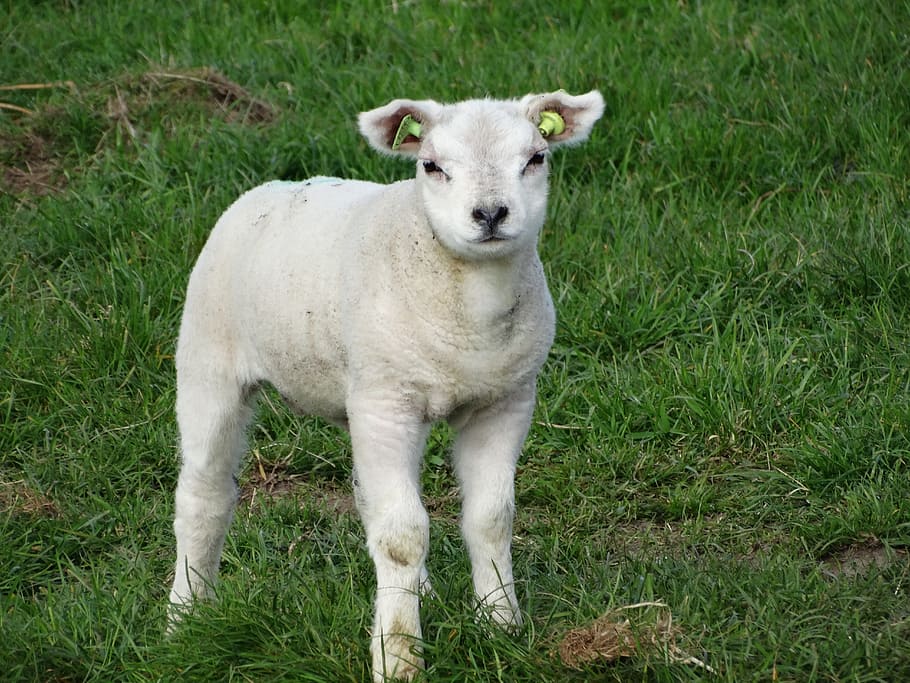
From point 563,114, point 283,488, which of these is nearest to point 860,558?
point 563,114

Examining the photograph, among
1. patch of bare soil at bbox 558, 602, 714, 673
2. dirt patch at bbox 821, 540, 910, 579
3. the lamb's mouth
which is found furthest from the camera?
dirt patch at bbox 821, 540, 910, 579

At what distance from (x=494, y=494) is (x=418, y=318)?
56 centimetres

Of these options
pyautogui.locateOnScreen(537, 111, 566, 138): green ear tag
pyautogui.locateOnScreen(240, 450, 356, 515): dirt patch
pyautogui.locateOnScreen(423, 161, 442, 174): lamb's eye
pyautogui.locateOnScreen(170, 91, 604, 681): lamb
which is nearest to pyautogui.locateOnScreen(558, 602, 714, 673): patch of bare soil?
pyautogui.locateOnScreen(170, 91, 604, 681): lamb

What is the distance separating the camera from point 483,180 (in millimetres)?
4031

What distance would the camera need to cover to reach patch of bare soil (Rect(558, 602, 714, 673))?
3.88 meters

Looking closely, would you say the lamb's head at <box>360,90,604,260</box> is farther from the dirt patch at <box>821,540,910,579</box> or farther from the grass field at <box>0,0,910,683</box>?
the dirt patch at <box>821,540,910,579</box>

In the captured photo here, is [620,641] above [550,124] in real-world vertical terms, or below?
below

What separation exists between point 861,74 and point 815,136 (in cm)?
53

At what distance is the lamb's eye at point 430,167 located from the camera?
13.7ft

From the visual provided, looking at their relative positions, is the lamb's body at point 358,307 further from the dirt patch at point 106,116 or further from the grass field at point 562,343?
the dirt patch at point 106,116

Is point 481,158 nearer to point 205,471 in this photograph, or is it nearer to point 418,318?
point 418,318

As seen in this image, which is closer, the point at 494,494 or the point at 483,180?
the point at 483,180

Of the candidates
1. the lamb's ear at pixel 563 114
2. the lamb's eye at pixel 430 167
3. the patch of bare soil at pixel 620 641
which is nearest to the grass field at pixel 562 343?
the patch of bare soil at pixel 620 641

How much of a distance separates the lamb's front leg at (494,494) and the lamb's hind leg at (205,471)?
96cm
